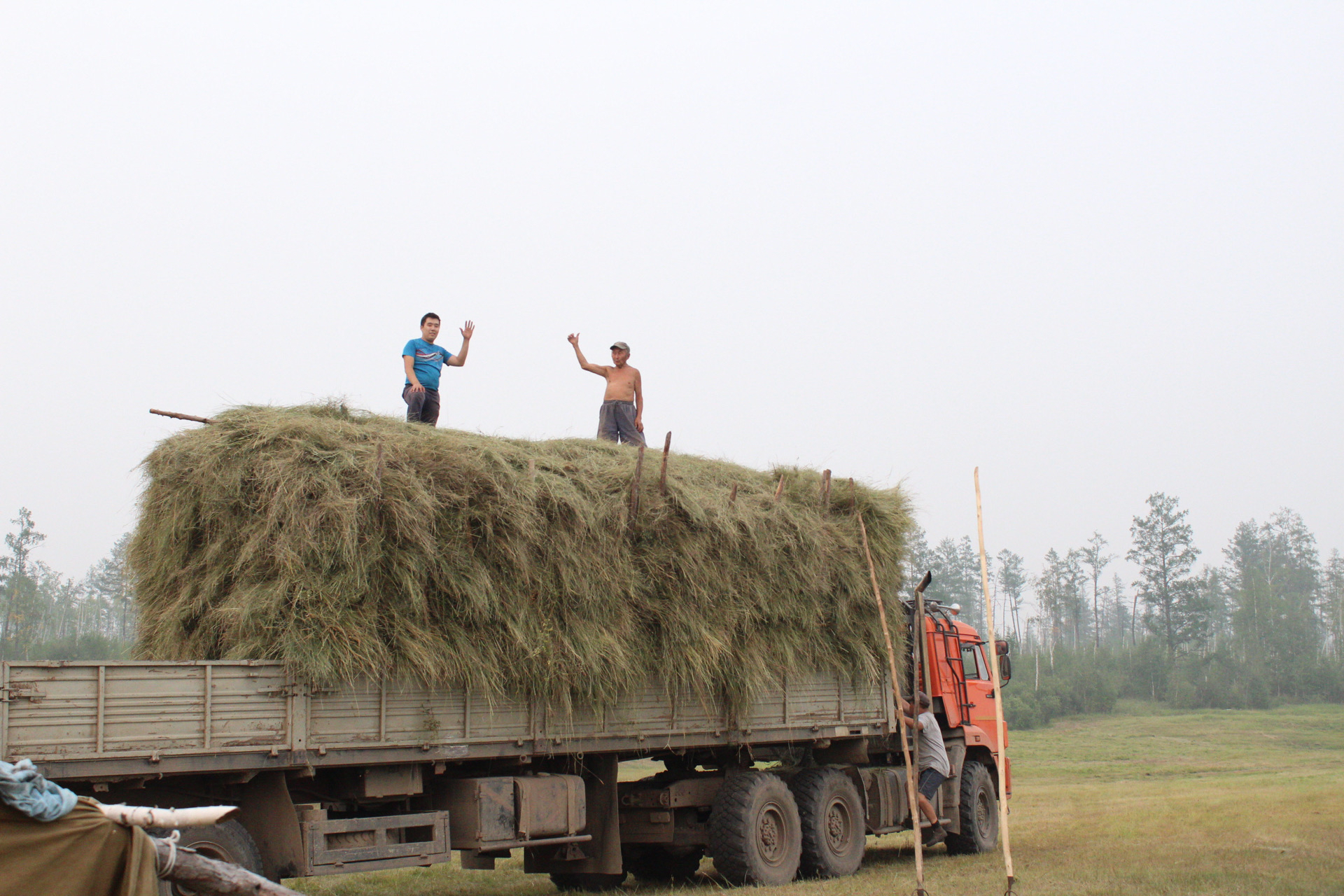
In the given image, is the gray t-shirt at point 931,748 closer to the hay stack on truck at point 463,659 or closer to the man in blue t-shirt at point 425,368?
the hay stack on truck at point 463,659

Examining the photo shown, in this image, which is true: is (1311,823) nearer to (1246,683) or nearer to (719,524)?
(719,524)

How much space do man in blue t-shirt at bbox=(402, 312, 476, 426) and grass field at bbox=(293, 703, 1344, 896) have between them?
15.7 ft

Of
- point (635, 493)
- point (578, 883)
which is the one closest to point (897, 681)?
point (635, 493)

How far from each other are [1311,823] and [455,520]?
1372cm

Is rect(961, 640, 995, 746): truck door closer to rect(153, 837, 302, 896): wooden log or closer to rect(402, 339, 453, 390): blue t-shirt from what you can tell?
rect(402, 339, 453, 390): blue t-shirt

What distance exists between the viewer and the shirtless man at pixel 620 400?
14.5 metres

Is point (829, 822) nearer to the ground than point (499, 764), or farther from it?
nearer to the ground

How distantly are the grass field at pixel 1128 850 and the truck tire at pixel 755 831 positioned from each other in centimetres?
38

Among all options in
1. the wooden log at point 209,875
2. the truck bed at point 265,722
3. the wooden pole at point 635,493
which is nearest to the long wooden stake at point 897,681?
the truck bed at point 265,722

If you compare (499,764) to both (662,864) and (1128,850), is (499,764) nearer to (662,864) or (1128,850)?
(662,864)

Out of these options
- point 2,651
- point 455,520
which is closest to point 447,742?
point 455,520

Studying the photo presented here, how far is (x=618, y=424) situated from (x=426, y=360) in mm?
2746

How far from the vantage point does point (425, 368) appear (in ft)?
41.5

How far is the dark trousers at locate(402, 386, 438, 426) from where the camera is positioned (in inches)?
488
